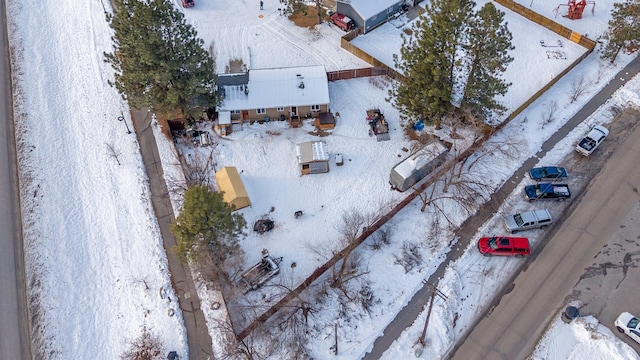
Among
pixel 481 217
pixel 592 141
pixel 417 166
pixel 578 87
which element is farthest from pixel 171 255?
pixel 578 87

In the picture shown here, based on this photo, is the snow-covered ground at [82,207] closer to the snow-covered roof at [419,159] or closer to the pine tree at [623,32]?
the snow-covered roof at [419,159]

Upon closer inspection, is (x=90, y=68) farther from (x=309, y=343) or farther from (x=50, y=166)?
(x=309, y=343)

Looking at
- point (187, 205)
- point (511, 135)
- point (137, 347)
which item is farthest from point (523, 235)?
point (137, 347)

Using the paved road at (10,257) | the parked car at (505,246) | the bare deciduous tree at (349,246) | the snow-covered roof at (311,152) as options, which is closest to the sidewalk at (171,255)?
the bare deciduous tree at (349,246)

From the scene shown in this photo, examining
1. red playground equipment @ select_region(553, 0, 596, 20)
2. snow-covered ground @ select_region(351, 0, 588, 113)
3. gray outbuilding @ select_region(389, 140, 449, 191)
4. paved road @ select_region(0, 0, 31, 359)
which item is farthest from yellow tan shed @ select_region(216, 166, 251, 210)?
red playground equipment @ select_region(553, 0, 596, 20)

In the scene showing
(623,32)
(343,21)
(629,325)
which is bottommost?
(629,325)

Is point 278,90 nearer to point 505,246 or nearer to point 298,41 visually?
point 298,41
